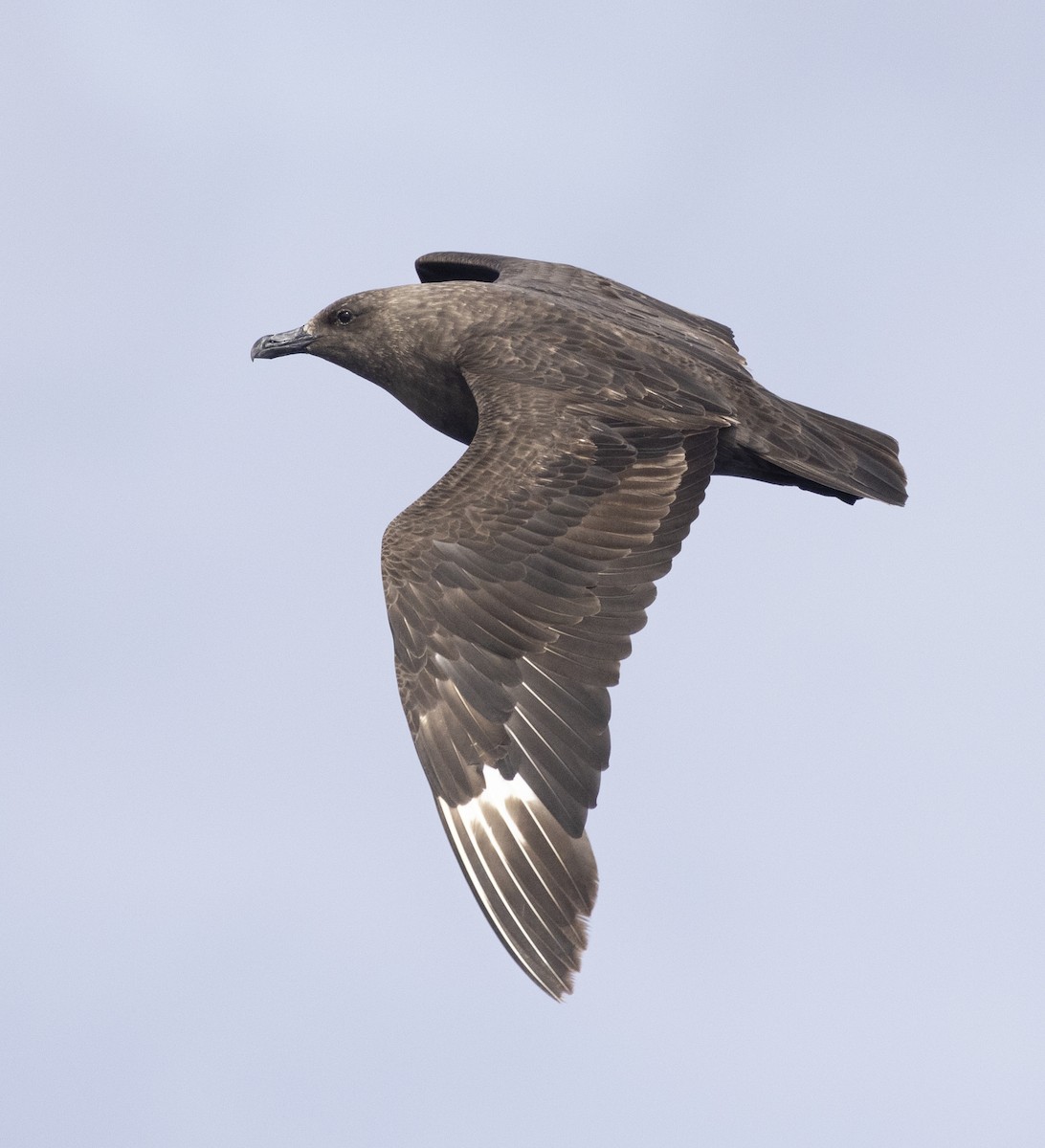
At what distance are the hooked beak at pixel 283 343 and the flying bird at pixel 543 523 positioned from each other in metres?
0.65

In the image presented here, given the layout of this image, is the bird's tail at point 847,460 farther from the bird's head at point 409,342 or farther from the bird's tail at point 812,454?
the bird's head at point 409,342

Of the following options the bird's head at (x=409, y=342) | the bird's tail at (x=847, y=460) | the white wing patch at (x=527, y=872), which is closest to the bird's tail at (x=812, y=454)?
the bird's tail at (x=847, y=460)

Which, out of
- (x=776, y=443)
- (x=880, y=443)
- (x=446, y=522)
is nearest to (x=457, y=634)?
(x=446, y=522)

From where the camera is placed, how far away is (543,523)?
10234mm

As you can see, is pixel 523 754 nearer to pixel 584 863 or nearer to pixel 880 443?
pixel 584 863

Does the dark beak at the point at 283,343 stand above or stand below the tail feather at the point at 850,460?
above

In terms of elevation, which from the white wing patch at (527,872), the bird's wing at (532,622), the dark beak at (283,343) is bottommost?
the white wing patch at (527,872)

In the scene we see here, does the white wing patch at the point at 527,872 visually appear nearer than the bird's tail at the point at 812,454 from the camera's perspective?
Yes

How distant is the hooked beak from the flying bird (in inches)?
Answer: 25.8

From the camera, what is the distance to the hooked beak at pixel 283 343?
1302 centimetres

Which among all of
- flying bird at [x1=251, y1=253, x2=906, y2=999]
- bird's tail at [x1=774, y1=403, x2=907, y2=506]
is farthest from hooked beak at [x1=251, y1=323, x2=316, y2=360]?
bird's tail at [x1=774, y1=403, x2=907, y2=506]

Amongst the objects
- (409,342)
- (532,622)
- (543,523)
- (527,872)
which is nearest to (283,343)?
(409,342)

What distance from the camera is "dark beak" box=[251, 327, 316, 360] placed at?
13.0 meters

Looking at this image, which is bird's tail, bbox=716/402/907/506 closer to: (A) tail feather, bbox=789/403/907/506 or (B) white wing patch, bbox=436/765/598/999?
(A) tail feather, bbox=789/403/907/506
